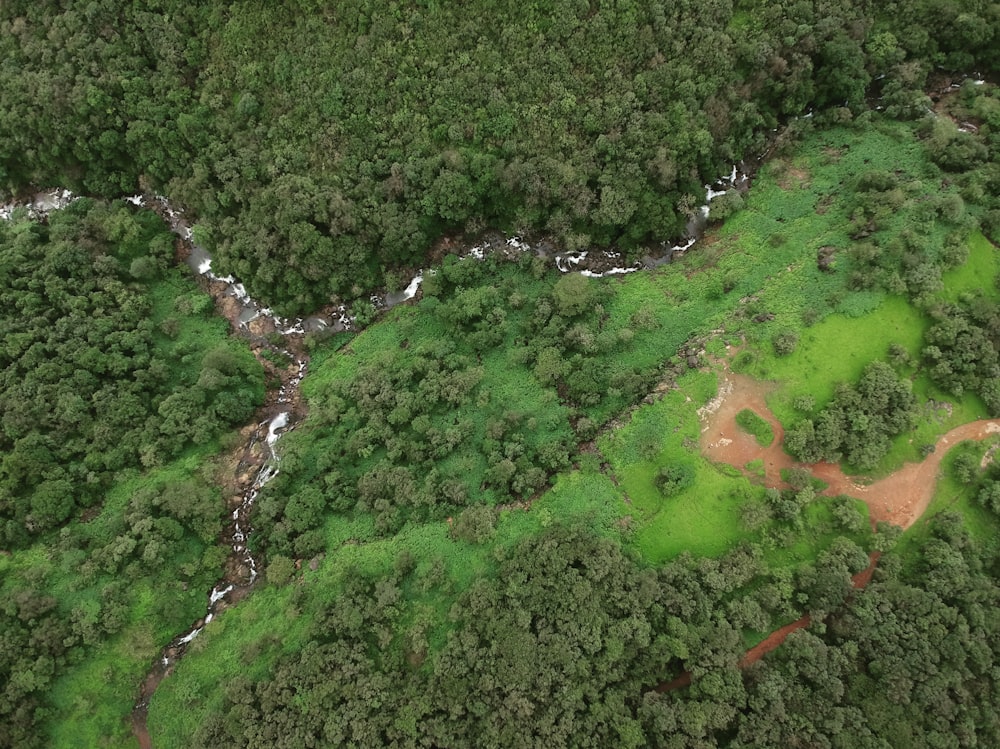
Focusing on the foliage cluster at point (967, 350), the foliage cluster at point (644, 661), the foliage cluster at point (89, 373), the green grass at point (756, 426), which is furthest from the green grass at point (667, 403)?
the foliage cluster at point (89, 373)

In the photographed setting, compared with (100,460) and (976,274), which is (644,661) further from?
(100,460)

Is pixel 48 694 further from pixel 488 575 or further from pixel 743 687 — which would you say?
pixel 743 687

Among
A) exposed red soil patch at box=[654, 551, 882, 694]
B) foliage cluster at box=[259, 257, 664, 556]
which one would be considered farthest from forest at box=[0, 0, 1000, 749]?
foliage cluster at box=[259, 257, 664, 556]

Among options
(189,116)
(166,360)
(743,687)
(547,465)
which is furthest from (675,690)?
(189,116)

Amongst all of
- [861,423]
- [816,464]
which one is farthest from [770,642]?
[861,423]

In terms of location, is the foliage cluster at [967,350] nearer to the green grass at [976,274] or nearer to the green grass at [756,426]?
the green grass at [976,274]

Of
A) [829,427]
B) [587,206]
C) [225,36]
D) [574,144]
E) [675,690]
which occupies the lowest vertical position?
[675,690]
